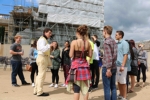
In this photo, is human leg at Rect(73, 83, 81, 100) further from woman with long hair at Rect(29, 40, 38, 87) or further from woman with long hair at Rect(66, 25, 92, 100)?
woman with long hair at Rect(29, 40, 38, 87)

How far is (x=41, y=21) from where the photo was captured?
33.7 m

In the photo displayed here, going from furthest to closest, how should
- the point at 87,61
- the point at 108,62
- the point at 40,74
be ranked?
the point at 40,74 < the point at 87,61 < the point at 108,62

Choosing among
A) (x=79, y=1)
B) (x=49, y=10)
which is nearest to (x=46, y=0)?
(x=49, y=10)

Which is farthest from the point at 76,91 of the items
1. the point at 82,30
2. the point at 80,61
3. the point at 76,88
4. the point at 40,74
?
the point at 40,74

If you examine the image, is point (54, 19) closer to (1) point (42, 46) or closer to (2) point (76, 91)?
(1) point (42, 46)

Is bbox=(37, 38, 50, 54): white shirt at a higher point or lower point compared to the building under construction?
lower

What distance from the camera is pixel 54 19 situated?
32969 mm

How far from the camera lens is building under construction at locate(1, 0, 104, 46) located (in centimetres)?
3331

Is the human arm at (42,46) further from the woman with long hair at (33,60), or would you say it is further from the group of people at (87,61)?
the woman with long hair at (33,60)

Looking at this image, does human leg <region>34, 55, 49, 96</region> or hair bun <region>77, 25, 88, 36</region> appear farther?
human leg <region>34, 55, 49, 96</region>

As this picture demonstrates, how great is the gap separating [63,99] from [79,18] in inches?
1201

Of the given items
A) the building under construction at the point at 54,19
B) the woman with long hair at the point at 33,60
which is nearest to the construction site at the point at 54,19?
the building under construction at the point at 54,19

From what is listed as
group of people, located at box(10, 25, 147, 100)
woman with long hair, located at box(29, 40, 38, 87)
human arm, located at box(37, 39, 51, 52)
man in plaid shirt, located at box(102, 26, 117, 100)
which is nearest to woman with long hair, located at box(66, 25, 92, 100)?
group of people, located at box(10, 25, 147, 100)

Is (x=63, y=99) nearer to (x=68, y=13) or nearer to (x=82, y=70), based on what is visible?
(x=82, y=70)
